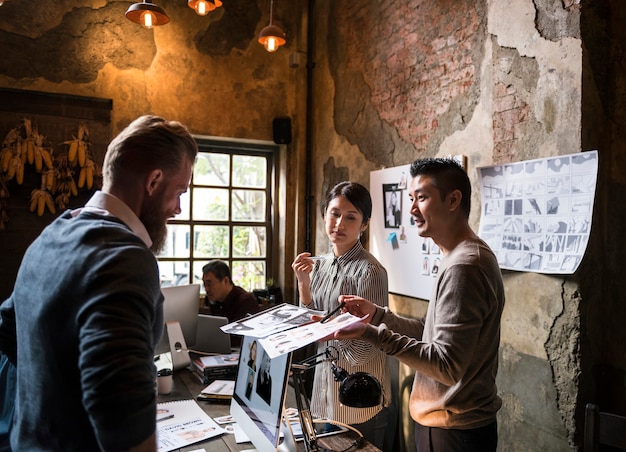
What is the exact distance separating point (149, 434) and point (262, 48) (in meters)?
4.23

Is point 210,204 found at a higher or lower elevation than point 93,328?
higher

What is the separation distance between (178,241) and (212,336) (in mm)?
1743

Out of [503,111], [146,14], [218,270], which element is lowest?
[218,270]

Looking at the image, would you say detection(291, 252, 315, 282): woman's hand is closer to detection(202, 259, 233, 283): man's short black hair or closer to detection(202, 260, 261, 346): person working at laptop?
detection(202, 260, 261, 346): person working at laptop

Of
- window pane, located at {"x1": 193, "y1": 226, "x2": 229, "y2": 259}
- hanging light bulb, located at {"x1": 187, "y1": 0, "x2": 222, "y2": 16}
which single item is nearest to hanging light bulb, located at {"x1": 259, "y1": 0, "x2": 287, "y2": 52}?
hanging light bulb, located at {"x1": 187, "y1": 0, "x2": 222, "y2": 16}

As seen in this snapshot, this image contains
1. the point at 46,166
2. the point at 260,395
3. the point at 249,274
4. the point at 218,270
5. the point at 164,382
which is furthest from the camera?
the point at 249,274

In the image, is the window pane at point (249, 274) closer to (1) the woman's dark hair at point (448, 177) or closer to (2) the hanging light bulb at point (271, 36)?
(2) the hanging light bulb at point (271, 36)

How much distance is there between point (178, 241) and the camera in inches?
179

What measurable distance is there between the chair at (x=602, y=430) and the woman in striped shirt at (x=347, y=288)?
832mm

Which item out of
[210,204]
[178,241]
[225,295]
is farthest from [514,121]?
[178,241]

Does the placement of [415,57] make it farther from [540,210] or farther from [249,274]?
[249,274]

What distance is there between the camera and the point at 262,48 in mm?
4586

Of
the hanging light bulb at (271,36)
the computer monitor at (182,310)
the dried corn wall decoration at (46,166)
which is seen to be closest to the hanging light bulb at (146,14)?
the hanging light bulb at (271,36)

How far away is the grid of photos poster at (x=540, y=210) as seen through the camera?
6.69 feet
